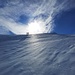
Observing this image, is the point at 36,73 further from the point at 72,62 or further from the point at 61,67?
the point at 72,62

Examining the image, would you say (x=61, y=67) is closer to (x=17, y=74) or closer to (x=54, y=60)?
(x=54, y=60)

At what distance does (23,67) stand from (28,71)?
0.90 feet

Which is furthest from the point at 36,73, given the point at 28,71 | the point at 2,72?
the point at 2,72

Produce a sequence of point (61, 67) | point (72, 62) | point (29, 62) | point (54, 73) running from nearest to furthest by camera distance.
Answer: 1. point (54, 73)
2. point (61, 67)
3. point (72, 62)
4. point (29, 62)

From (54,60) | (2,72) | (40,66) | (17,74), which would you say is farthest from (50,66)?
(2,72)

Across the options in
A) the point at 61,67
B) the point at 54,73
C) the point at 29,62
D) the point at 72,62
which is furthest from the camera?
the point at 29,62

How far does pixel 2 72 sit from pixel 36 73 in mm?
682

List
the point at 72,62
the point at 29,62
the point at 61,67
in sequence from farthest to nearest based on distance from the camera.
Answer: the point at 29,62
the point at 72,62
the point at 61,67

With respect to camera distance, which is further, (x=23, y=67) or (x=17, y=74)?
(x=23, y=67)

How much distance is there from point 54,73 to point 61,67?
0.31m

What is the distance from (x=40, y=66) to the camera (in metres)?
3.07

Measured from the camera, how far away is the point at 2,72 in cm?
281

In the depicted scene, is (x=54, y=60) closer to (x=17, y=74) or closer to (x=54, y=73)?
(x=54, y=73)

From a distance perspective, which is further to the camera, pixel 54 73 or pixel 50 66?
pixel 50 66
